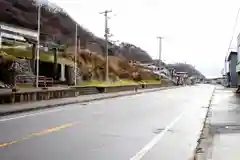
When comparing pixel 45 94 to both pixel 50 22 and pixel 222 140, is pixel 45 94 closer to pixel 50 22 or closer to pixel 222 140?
pixel 222 140

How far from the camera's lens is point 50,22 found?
114m

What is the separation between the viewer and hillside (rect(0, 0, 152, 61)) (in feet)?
Answer: 305

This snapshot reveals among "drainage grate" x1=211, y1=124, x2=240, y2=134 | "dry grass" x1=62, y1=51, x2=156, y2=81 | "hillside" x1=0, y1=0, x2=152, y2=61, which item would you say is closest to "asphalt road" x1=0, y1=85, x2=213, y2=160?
Result: "drainage grate" x1=211, y1=124, x2=240, y2=134

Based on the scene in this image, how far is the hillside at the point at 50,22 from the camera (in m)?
93.1

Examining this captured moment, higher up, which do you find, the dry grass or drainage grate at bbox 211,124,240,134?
the dry grass

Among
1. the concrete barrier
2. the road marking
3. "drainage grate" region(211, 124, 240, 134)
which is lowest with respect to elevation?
"drainage grate" region(211, 124, 240, 134)

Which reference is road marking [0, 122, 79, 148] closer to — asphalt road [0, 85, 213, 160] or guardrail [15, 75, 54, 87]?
asphalt road [0, 85, 213, 160]

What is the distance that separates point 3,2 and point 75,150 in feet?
304

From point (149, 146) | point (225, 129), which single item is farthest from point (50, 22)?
point (149, 146)

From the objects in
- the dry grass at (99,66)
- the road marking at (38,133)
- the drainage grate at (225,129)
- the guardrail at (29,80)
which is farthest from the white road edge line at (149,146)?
the dry grass at (99,66)

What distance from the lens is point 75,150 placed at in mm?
9992

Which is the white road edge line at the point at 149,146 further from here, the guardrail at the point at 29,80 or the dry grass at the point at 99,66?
the dry grass at the point at 99,66

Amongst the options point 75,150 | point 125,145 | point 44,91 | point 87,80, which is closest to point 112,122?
point 125,145

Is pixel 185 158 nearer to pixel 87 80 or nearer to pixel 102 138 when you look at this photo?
pixel 102 138
